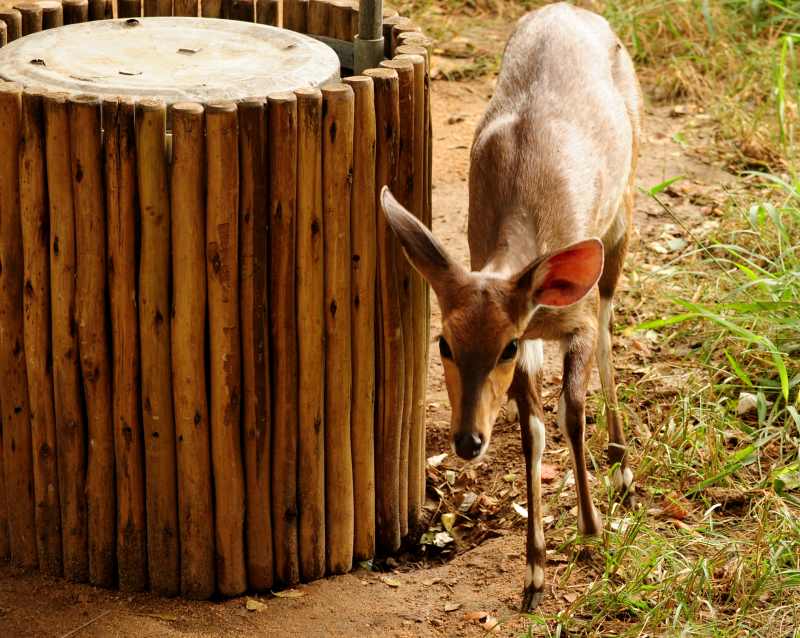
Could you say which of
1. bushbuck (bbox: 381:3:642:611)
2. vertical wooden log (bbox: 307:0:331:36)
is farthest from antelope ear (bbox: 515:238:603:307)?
vertical wooden log (bbox: 307:0:331:36)

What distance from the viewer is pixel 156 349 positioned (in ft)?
14.0

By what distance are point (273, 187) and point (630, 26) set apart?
5.45m

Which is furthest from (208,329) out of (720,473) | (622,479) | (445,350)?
(720,473)

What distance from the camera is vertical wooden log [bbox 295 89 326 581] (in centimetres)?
418

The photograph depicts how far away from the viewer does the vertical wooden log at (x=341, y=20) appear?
16.7 ft

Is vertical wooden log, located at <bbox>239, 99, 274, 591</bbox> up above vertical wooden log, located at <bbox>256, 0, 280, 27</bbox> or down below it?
below

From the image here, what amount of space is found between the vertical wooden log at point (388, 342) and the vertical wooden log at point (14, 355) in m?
1.18

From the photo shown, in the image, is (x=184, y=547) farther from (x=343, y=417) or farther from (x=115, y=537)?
(x=343, y=417)

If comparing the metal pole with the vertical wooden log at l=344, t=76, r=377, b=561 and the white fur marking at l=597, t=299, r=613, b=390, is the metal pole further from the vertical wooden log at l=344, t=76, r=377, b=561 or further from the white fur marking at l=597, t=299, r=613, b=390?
the white fur marking at l=597, t=299, r=613, b=390

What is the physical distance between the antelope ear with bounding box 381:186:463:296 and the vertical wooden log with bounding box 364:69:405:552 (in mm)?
249

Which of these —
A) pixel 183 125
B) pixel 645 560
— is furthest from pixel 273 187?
pixel 645 560

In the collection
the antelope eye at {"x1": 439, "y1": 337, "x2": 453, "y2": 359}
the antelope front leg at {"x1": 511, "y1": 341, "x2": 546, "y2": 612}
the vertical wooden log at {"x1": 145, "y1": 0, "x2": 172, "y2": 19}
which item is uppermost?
the vertical wooden log at {"x1": 145, "y1": 0, "x2": 172, "y2": 19}

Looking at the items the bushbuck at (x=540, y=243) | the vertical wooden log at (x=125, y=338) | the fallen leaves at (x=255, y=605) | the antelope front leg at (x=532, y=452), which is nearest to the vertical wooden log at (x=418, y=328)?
the bushbuck at (x=540, y=243)

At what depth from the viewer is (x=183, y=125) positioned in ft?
13.2
